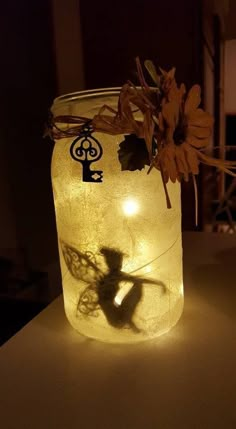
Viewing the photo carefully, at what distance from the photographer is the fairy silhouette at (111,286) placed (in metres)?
0.45

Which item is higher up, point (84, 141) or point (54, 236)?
point (84, 141)

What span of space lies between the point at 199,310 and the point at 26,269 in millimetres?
358

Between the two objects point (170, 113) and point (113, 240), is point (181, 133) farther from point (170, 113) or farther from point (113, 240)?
point (113, 240)

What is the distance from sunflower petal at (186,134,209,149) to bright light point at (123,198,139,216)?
0.09m

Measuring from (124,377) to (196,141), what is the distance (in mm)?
257

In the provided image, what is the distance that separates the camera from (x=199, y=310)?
0.54 m

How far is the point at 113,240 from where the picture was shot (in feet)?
1.45

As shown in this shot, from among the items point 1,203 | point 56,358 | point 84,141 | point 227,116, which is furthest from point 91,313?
point 227,116

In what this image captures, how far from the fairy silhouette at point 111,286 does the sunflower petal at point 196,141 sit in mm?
144

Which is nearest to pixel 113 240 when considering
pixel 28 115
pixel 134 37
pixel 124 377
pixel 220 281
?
pixel 124 377

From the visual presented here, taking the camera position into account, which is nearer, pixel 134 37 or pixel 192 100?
pixel 192 100

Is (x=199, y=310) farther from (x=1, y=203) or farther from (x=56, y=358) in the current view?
(x=1, y=203)

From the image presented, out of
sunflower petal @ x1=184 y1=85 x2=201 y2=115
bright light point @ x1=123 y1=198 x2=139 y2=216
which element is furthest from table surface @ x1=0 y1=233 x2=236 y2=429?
sunflower petal @ x1=184 y1=85 x2=201 y2=115

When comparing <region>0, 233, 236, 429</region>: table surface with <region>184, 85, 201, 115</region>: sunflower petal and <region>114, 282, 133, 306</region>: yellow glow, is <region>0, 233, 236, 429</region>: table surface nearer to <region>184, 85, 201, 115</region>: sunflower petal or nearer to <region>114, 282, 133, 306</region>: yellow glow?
<region>114, 282, 133, 306</region>: yellow glow
